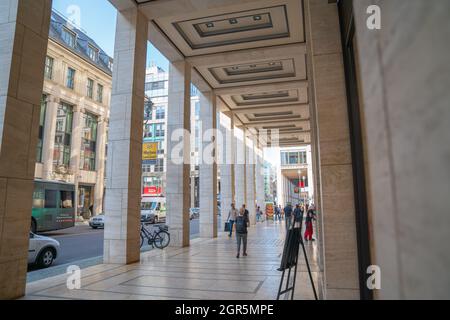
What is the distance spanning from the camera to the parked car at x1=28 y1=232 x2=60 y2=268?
8.29 m

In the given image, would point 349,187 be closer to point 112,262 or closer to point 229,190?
point 112,262

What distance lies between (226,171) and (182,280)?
46.1 ft

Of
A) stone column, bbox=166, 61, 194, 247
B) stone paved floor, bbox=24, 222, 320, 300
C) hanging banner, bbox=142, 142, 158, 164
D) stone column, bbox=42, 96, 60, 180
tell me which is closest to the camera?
stone paved floor, bbox=24, 222, 320, 300

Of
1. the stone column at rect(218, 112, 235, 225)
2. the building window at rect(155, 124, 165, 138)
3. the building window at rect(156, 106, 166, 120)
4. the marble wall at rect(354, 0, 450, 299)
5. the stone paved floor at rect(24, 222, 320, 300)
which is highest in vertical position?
the building window at rect(156, 106, 166, 120)

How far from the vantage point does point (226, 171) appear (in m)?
20.5

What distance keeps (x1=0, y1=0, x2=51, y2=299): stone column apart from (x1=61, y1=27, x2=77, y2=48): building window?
31.6 m

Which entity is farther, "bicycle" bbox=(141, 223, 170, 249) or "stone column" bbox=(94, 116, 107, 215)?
"stone column" bbox=(94, 116, 107, 215)

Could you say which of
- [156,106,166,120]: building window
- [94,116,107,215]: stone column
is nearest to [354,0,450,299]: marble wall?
[94,116,107,215]: stone column

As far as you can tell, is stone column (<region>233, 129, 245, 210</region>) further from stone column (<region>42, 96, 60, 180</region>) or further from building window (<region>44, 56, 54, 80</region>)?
building window (<region>44, 56, 54, 80</region>)

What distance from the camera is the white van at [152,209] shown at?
28.2 meters

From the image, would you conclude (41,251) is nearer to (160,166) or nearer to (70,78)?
(70,78)

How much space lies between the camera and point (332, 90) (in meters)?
4.89

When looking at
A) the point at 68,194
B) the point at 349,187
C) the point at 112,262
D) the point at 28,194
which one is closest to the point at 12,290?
the point at 28,194

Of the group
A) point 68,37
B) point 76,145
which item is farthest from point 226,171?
point 68,37
